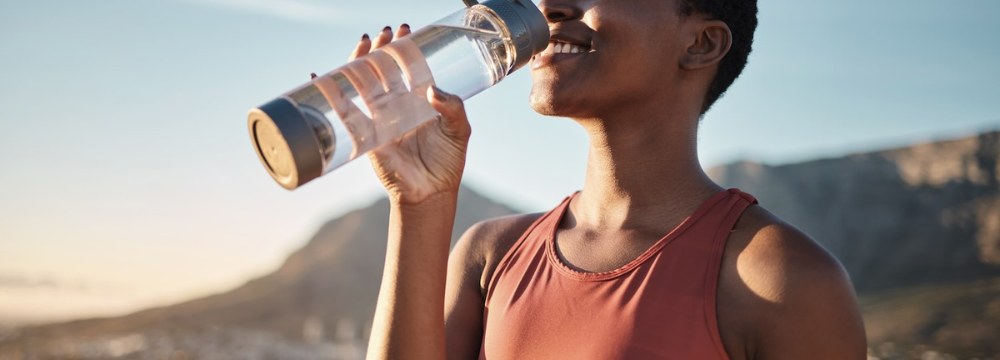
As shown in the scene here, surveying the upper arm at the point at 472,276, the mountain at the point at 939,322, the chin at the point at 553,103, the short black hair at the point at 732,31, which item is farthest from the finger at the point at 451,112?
the mountain at the point at 939,322

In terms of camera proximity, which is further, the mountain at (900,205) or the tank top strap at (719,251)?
the mountain at (900,205)

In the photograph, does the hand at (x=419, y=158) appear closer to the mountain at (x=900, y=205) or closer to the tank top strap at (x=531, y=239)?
the tank top strap at (x=531, y=239)

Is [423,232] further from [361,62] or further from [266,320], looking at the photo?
[266,320]

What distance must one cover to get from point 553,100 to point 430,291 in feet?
1.58

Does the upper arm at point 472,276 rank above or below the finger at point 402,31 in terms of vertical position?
below

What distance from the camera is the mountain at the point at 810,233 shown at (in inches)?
1261

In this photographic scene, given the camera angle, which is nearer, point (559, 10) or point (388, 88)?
point (388, 88)

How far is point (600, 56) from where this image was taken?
2248 millimetres

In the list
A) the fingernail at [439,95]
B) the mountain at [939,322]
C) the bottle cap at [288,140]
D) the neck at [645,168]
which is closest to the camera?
the bottle cap at [288,140]

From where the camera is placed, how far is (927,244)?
1473 inches

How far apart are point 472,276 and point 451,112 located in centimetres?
67

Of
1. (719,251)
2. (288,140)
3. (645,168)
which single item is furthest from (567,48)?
(288,140)

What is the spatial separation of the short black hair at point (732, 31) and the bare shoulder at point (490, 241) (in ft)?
1.74

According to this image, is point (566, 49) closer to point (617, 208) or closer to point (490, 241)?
point (617, 208)
